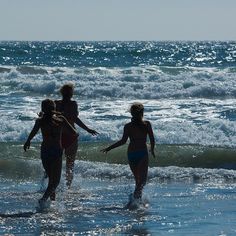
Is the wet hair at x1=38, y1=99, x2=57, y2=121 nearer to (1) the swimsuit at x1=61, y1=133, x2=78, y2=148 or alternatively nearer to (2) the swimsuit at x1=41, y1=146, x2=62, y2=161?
(2) the swimsuit at x1=41, y1=146, x2=62, y2=161

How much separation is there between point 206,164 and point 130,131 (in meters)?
5.05

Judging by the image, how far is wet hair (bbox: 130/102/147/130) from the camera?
973 centimetres

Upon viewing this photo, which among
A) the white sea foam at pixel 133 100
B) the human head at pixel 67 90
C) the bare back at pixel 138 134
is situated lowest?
the white sea foam at pixel 133 100

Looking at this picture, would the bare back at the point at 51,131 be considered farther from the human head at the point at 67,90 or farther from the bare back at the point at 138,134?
the human head at the point at 67,90

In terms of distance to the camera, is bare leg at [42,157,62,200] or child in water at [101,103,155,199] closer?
bare leg at [42,157,62,200]

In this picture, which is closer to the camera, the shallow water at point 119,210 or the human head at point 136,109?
the shallow water at point 119,210

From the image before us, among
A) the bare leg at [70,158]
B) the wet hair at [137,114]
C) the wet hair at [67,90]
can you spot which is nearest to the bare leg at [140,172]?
the wet hair at [137,114]

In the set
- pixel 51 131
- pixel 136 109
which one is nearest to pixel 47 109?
pixel 51 131

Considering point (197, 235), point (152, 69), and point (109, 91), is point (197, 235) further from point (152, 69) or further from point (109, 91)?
point (152, 69)

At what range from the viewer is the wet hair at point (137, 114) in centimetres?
973

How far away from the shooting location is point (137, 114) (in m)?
9.83

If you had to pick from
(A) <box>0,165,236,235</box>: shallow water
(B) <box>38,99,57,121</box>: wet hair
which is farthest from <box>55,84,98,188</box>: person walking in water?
(B) <box>38,99,57,121</box>: wet hair

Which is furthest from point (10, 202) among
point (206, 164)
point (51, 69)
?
point (51, 69)

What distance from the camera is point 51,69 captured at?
148ft
